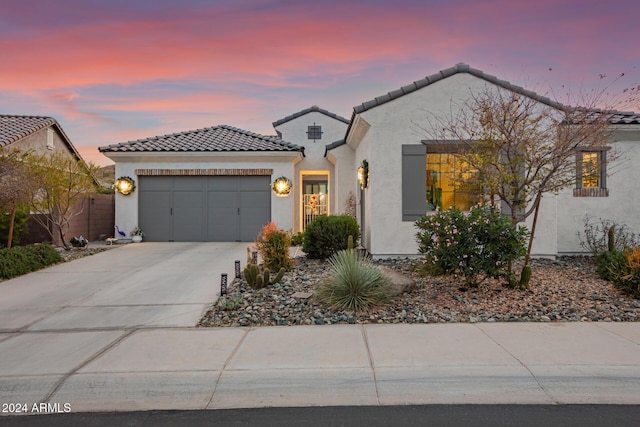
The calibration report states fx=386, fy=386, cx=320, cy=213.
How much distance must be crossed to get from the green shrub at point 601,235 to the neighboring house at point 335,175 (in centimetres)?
19

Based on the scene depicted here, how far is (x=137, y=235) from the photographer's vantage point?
1429 centimetres

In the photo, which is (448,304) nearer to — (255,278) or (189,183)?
(255,278)

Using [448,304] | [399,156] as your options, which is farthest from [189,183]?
[448,304]

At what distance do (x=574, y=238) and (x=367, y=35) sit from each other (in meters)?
8.32

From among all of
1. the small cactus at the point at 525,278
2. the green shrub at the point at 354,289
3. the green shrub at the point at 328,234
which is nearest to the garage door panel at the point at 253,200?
the green shrub at the point at 328,234

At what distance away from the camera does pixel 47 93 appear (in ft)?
53.7

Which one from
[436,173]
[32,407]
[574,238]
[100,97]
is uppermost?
[100,97]

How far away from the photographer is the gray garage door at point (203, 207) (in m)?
14.6

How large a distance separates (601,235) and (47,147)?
22615 mm

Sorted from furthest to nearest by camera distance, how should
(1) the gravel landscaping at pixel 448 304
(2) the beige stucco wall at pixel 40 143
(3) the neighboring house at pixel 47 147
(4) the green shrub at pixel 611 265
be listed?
1. (2) the beige stucco wall at pixel 40 143
2. (3) the neighboring house at pixel 47 147
3. (4) the green shrub at pixel 611 265
4. (1) the gravel landscaping at pixel 448 304

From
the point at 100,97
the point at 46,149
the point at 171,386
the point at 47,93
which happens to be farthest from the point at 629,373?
the point at 46,149

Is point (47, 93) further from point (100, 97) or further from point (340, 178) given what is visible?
point (340, 178)

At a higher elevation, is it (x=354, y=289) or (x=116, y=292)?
(x=354, y=289)

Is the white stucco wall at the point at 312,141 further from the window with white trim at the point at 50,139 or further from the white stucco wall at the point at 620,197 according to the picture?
the window with white trim at the point at 50,139
